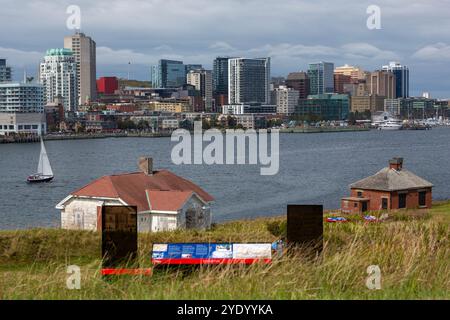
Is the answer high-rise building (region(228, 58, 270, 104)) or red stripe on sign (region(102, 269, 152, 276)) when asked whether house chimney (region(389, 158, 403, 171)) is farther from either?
high-rise building (region(228, 58, 270, 104))

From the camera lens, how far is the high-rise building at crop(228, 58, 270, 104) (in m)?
168

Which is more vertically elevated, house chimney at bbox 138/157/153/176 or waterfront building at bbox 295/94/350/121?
waterfront building at bbox 295/94/350/121

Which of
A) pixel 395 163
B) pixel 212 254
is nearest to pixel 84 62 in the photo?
pixel 395 163

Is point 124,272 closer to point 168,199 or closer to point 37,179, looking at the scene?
point 168,199

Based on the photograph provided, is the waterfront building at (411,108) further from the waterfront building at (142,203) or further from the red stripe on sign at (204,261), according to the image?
the red stripe on sign at (204,261)

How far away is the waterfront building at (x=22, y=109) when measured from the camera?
9869cm

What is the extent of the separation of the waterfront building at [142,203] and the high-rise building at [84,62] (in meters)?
141

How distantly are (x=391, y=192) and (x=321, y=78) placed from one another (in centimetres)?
16804

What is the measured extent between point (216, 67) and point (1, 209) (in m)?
164

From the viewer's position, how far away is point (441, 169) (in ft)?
141

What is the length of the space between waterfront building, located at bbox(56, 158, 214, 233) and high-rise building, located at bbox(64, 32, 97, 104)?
141 m

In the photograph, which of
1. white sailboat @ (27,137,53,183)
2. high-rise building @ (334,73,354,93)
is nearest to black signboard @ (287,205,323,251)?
white sailboat @ (27,137,53,183)
